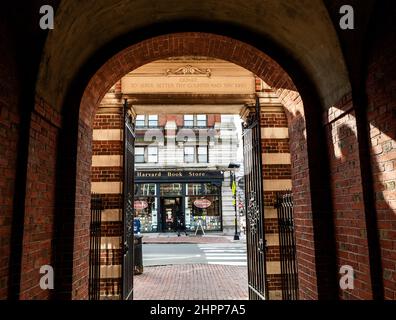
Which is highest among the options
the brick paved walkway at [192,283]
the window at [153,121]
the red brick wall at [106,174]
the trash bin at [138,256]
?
the window at [153,121]

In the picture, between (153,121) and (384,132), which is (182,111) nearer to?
(384,132)

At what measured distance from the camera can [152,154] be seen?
27.2 metres

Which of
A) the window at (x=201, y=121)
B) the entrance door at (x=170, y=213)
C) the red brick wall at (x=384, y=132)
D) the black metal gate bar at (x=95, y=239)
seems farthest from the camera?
the window at (x=201, y=121)

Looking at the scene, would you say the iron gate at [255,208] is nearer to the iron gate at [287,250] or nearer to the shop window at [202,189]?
the iron gate at [287,250]

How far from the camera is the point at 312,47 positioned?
415 centimetres

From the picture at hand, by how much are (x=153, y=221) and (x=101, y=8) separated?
24.4 meters

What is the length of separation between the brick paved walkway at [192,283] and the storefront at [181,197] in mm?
14085

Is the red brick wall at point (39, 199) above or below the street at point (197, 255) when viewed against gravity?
above

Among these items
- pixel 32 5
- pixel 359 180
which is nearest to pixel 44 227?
pixel 32 5

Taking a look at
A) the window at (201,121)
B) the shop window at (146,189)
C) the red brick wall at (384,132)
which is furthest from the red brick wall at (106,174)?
the window at (201,121)

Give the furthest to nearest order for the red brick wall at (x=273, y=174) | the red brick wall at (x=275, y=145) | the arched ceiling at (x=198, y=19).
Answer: the red brick wall at (x=275, y=145) → the red brick wall at (x=273, y=174) → the arched ceiling at (x=198, y=19)

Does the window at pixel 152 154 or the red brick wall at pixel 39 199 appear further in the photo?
the window at pixel 152 154

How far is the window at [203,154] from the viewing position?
27.2 metres
